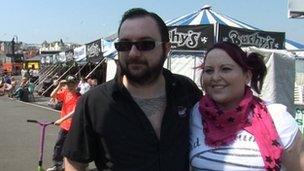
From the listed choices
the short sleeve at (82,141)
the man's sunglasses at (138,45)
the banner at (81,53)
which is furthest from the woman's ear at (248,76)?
the banner at (81,53)

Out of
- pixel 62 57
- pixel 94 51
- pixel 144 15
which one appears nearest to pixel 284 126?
pixel 144 15

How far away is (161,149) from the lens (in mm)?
2721

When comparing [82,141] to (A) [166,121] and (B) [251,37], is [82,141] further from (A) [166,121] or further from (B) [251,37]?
(B) [251,37]

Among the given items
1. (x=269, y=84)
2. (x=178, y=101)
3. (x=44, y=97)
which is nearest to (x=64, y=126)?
(x=269, y=84)

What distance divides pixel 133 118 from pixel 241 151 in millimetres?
577

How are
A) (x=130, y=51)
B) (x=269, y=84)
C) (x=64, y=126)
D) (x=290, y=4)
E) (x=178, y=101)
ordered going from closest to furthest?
1. (x=130, y=51)
2. (x=178, y=101)
3. (x=64, y=126)
4. (x=269, y=84)
5. (x=290, y=4)

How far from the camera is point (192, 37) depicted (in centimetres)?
1093

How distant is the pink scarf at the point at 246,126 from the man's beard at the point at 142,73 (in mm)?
328

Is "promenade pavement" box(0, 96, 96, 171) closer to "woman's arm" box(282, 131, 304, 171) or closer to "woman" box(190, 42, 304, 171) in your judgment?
"woman" box(190, 42, 304, 171)

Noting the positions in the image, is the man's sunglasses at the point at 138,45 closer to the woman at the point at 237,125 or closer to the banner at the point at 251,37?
the woman at the point at 237,125

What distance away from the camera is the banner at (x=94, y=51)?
767 inches

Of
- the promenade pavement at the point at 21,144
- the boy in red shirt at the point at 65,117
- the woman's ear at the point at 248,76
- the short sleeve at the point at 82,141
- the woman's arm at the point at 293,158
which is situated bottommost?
the promenade pavement at the point at 21,144

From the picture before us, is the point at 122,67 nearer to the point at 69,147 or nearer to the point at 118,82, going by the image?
the point at 118,82

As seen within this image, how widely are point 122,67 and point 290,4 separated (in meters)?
9.84
